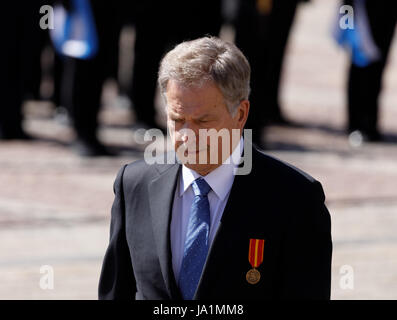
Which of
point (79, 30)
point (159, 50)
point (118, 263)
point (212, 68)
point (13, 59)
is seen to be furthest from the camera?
point (159, 50)

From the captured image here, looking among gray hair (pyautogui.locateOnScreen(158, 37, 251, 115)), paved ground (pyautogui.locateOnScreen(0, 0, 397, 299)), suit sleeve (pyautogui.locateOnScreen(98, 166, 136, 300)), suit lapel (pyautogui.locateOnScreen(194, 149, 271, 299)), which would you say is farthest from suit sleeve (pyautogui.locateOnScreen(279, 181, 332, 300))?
paved ground (pyautogui.locateOnScreen(0, 0, 397, 299))

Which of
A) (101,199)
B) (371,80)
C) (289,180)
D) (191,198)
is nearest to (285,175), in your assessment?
(289,180)

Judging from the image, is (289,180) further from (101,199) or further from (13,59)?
(13,59)

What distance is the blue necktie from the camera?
3010 millimetres

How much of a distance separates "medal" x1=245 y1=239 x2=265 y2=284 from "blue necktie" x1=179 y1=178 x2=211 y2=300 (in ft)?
0.45

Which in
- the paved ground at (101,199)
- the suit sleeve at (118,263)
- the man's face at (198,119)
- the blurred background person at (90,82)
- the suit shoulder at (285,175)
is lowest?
the paved ground at (101,199)

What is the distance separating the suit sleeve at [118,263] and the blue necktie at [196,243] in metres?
0.21

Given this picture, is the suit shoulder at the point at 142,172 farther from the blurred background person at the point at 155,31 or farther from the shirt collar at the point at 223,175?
A: the blurred background person at the point at 155,31

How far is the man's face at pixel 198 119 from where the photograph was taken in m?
2.93

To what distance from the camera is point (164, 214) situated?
3057 mm

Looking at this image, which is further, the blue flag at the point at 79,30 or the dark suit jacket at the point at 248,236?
the blue flag at the point at 79,30

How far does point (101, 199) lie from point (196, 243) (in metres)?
6.81

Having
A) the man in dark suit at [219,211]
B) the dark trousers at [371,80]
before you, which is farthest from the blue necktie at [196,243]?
the dark trousers at [371,80]

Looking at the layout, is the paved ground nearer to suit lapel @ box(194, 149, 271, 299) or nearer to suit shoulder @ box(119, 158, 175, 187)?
suit shoulder @ box(119, 158, 175, 187)
